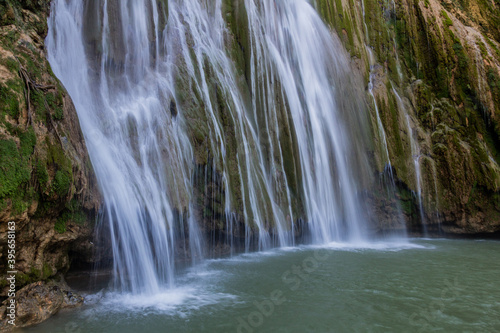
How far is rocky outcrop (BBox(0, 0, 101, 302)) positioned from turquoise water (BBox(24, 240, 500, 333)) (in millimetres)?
980

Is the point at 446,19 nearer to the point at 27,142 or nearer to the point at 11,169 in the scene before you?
the point at 27,142

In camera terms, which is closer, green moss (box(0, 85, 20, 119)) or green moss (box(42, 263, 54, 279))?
green moss (box(0, 85, 20, 119))

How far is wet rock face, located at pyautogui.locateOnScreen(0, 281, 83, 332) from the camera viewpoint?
4535 mm

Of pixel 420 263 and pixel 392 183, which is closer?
pixel 420 263

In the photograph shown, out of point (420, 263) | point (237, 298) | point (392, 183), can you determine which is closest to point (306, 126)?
point (392, 183)

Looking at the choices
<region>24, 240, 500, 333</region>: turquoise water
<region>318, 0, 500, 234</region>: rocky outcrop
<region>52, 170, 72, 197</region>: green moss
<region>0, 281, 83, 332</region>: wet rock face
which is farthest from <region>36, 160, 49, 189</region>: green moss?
<region>318, 0, 500, 234</region>: rocky outcrop

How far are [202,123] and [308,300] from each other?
5693mm

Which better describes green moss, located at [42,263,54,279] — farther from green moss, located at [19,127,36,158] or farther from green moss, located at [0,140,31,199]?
green moss, located at [19,127,36,158]

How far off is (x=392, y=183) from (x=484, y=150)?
16.6 ft

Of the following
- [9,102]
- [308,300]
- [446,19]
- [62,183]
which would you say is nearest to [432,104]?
[446,19]

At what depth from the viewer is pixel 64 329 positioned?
15.7 feet

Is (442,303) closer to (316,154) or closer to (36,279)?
(36,279)

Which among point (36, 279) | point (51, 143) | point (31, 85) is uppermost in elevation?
point (31, 85)

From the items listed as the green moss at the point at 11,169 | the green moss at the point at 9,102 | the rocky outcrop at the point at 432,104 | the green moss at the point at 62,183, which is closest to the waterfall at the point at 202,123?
the green moss at the point at 62,183
